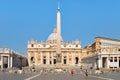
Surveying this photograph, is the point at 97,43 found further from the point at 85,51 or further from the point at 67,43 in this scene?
the point at 85,51

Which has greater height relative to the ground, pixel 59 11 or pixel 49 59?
pixel 59 11

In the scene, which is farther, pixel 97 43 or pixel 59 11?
pixel 97 43

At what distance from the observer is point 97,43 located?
148 meters

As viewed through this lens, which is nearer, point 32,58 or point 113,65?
point 113,65

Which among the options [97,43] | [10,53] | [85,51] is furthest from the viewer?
[85,51]

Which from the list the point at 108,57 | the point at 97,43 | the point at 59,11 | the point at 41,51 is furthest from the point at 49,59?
the point at 59,11

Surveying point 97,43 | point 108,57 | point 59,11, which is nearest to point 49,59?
point 97,43

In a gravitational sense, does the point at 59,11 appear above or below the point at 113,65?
above

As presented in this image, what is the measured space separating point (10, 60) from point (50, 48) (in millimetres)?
28029

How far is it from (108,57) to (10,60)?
1331 inches

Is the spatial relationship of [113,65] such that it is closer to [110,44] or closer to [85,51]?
[110,44]

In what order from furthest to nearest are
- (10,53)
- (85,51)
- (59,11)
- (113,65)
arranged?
(85,51), (10,53), (113,65), (59,11)

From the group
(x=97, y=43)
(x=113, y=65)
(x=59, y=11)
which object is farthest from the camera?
(x=97, y=43)

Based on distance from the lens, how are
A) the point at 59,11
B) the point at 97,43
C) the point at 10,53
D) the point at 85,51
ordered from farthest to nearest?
the point at 85,51
the point at 97,43
the point at 10,53
the point at 59,11
